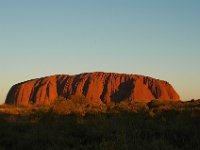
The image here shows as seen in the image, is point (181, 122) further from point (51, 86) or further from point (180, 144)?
A: point (51, 86)

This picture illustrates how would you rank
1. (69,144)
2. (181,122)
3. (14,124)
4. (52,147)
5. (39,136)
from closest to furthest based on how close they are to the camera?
(52,147) < (69,144) < (39,136) < (181,122) < (14,124)

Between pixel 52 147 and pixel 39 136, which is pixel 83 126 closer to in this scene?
pixel 39 136

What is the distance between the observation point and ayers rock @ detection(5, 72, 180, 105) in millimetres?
106344

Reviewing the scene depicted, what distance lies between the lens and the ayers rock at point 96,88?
106 m

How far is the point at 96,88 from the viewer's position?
109 meters

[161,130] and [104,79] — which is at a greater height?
[104,79]

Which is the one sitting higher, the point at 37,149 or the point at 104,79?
the point at 104,79

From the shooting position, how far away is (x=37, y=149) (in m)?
10.4

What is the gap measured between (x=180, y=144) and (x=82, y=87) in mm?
98691

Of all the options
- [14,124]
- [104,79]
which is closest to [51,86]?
[104,79]

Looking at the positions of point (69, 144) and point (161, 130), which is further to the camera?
point (161, 130)

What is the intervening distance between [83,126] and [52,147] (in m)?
3.82

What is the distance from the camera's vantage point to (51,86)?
111062mm

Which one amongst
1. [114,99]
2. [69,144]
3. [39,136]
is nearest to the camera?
[69,144]
